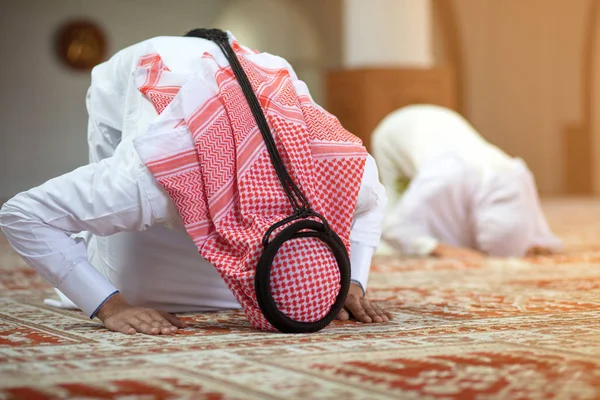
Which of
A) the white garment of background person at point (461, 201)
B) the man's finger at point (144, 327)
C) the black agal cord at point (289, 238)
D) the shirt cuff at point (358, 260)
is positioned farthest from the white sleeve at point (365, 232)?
the white garment of background person at point (461, 201)

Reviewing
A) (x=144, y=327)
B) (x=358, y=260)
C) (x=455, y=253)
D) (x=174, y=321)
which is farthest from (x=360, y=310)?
(x=455, y=253)

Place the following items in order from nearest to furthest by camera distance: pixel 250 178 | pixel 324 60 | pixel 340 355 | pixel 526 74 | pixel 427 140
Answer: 1. pixel 340 355
2. pixel 250 178
3. pixel 427 140
4. pixel 324 60
5. pixel 526 74

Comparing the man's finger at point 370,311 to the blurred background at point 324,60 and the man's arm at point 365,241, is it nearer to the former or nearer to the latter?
the man's arm at point 365,241

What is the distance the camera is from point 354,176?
2771 mm

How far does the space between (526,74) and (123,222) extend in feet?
47.7

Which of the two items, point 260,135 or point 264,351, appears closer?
point 264,351

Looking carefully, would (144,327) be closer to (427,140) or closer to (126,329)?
(126,329)

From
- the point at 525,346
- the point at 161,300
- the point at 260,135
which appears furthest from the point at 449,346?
the point at 161,300

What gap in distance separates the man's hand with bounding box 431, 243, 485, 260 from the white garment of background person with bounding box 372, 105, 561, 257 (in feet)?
0.10

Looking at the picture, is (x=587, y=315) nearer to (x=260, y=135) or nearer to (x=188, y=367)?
(x=260, y=135)

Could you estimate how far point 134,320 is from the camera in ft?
9.05

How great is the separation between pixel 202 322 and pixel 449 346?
2.89ft

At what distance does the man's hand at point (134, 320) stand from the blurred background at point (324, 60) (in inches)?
479

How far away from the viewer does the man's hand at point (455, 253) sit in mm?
5727
